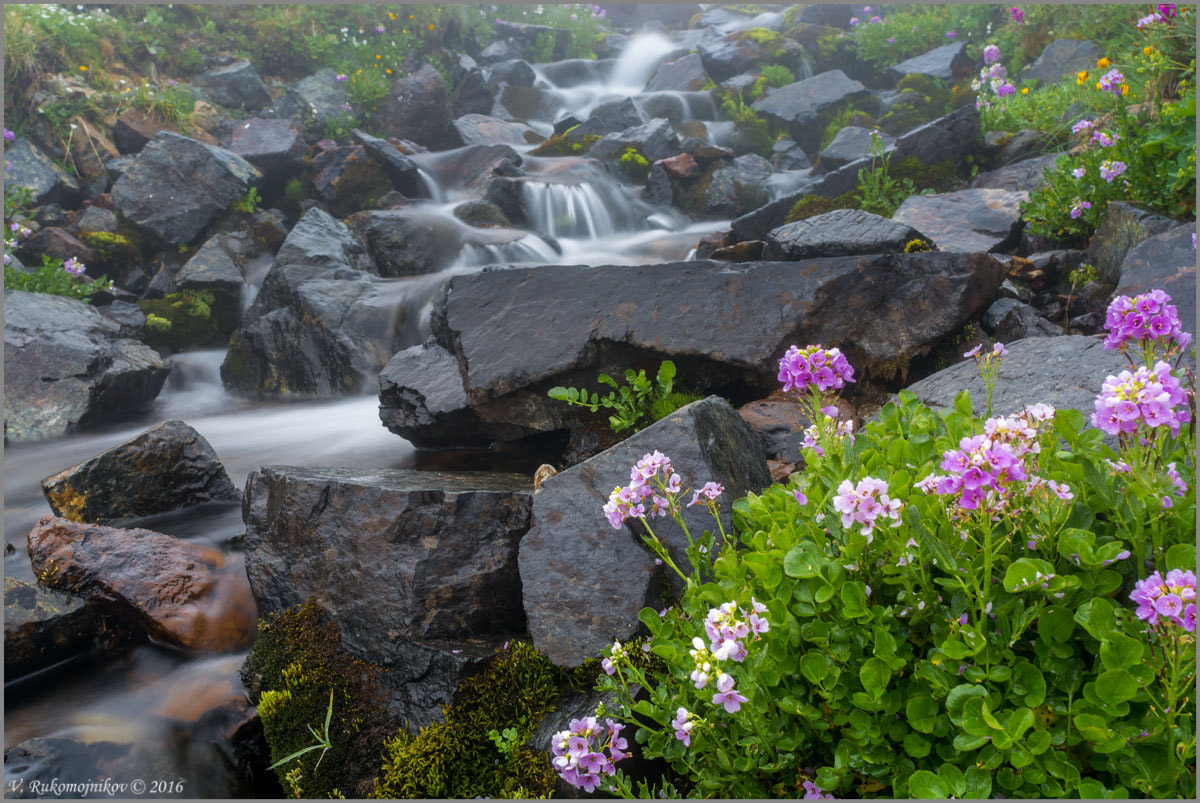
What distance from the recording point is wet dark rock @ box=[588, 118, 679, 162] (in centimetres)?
1422

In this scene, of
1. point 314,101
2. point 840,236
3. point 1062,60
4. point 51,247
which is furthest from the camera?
point 314,101

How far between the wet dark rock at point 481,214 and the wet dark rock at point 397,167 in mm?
2056

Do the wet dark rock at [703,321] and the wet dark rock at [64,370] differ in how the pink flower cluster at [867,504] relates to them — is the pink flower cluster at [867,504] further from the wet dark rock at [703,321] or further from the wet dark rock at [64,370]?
the wet dark rock at [64,370]

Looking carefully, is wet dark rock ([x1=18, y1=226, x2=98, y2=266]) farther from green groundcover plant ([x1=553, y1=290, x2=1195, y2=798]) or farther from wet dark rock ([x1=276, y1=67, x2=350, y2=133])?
green groundcover plant ([x1=553, y1=290, x2=1195, y2=798])

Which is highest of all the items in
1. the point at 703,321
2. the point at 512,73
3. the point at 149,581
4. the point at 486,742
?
the point at 512,73

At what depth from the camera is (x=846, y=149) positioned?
12.1 metres

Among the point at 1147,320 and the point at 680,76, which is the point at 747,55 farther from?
the point at 1147,320

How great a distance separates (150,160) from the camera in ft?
38.5

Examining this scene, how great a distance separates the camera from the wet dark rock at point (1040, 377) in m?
3.58

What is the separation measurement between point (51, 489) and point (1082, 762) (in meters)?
6.08

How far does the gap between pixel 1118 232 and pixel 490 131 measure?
47.5 feet

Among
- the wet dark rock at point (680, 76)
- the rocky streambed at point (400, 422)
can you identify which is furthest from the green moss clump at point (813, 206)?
the wet dark rock at point (680, 76)

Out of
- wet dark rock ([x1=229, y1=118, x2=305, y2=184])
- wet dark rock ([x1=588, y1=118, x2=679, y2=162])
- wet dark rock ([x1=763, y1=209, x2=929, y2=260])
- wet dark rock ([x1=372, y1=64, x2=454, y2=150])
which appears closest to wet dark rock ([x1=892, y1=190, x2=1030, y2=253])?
wet dark rock ([x1=763, y1=209, x2=929, y2=260])

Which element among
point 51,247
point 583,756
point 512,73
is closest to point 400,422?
point 583,756
